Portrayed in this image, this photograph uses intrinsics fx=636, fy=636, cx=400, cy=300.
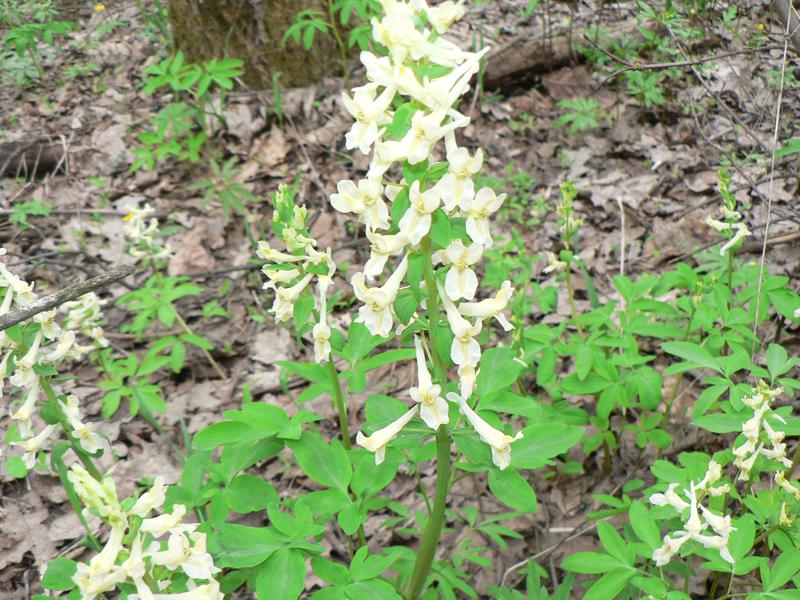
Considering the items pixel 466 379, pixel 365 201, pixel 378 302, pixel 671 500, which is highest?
pixel 365 201

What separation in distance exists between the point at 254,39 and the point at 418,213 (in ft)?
15.7

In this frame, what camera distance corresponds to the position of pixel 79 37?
276 inches

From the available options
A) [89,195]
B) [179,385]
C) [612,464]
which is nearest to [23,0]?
[89,195]

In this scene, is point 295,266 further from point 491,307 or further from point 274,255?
point 491,307

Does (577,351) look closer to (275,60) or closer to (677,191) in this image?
(677,191)

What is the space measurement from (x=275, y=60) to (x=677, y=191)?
143 inches

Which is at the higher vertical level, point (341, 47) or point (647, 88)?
point (341, 47)

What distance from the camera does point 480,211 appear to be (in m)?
1.60

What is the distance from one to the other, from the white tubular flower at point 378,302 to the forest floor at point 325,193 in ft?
5.23

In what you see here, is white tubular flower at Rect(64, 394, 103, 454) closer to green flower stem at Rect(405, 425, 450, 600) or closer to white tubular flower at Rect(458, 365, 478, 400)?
green flower stem at Rect(405, 425, 450, 600)

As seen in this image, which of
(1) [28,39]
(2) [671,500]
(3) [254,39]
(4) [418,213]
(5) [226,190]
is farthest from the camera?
(3) [254,39]

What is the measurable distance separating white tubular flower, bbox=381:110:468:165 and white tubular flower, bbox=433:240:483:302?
9.7 inches

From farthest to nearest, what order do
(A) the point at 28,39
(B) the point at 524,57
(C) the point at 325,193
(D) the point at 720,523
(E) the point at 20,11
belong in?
(B) the point at 524,57 → (E) the point at 20,11 → (A) the point at 28,39 → (C) the point at 325,193 → (D) the point at 720,523

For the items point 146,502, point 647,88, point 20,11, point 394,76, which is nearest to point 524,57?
point 647,88
